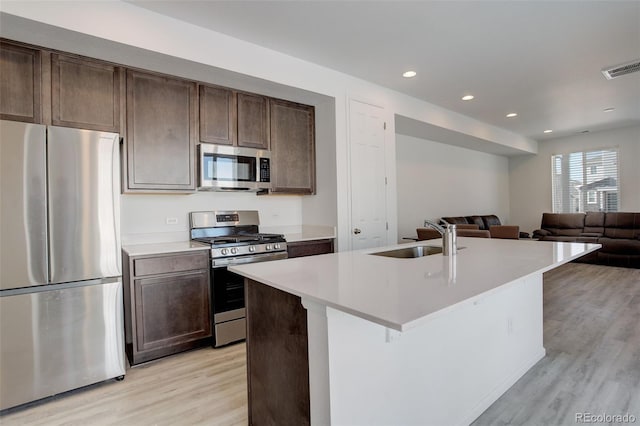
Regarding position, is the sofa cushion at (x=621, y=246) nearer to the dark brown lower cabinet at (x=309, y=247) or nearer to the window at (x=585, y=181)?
the window at (x=585, y=181)

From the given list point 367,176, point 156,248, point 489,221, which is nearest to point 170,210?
point 156,248

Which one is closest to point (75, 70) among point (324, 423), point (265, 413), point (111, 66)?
point (111, 66)

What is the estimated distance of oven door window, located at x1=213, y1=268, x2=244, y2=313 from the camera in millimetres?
2896

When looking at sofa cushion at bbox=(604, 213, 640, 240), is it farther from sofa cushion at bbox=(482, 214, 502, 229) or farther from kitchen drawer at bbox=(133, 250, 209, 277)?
kitchen drawer at bbox=(133, 250, 209, 277)

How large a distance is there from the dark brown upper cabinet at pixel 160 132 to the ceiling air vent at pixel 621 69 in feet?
14.2

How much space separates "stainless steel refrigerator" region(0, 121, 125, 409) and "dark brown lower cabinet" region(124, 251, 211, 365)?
0.58 feet

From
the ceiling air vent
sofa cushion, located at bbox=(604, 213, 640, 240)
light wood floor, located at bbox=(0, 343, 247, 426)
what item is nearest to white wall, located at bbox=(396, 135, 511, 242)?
sofa cushion, located at bbox=(604, 213, 640, 240)

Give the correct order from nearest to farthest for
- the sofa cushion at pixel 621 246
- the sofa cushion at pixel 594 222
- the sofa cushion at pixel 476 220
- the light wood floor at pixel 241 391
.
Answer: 1. the light wood floor at pixel 241 391
2. the sofa cushion at pixel 621 246
3. the sofa cushion at pixel 476 220
4. the sofa cushion at pixel 594 222

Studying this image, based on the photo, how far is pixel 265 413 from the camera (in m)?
1.62

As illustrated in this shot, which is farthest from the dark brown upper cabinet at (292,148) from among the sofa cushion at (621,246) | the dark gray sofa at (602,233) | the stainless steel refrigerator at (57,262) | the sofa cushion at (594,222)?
the sofa cushion at (594,222)

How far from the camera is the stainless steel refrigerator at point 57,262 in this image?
2.02 meters

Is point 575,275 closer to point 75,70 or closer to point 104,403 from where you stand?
point 104,403

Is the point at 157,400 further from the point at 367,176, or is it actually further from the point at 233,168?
the point at 367,176

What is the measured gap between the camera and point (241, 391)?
220cm
